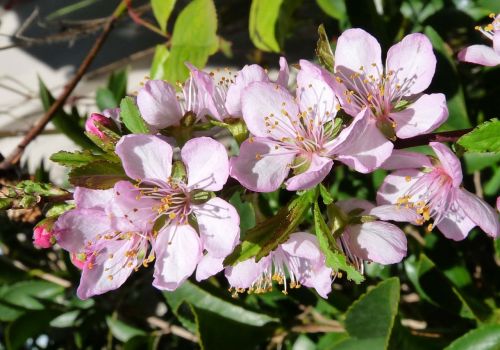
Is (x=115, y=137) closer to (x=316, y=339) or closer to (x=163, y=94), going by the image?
(x=163, y=94)

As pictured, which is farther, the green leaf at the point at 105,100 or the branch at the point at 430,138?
the green leaf at the point at 105,100

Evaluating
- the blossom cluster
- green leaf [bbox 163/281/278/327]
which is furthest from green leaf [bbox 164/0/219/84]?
green leaf [bbox 163/281/278/327]

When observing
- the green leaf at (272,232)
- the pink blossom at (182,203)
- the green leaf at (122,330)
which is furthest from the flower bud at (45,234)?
the green leaf at (122,330)

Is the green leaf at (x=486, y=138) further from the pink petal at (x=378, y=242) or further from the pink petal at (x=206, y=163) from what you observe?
the pink petal at (x=206, y=163)

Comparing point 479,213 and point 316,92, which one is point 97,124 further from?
point 479,213

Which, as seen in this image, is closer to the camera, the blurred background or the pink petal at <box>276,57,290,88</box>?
the pink petal at <box>276,57,290,88</box>

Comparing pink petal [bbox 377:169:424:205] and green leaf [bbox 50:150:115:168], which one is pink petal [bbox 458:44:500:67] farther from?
green leaf [bbox 50:150:115:168]
